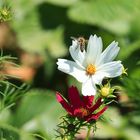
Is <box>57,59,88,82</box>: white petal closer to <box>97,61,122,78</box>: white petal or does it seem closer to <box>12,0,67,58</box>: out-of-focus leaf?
<box>97,61,122,78</box>: white petal

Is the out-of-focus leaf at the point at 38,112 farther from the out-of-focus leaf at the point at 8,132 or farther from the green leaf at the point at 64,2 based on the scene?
the green leaf at the point at 64,2

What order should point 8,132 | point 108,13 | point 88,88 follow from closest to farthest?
point 88,88
point 8,132
point 108,13

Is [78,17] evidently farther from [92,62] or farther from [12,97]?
[92,62]

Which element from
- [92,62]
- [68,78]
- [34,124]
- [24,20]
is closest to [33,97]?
[34,124]

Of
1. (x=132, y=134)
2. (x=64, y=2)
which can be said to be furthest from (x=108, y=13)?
(x=132, y=134)

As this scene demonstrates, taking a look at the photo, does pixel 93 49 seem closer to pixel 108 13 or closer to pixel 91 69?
pixel 91 69

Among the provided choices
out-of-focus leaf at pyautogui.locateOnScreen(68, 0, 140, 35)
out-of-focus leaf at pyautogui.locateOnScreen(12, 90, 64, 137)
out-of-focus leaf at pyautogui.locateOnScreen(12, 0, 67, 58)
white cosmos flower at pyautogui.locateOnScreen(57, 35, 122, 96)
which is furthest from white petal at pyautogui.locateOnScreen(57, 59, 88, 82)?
out-of-focus leaf at pyautogui.locateOnScreen(12, 0, 67, 58)
